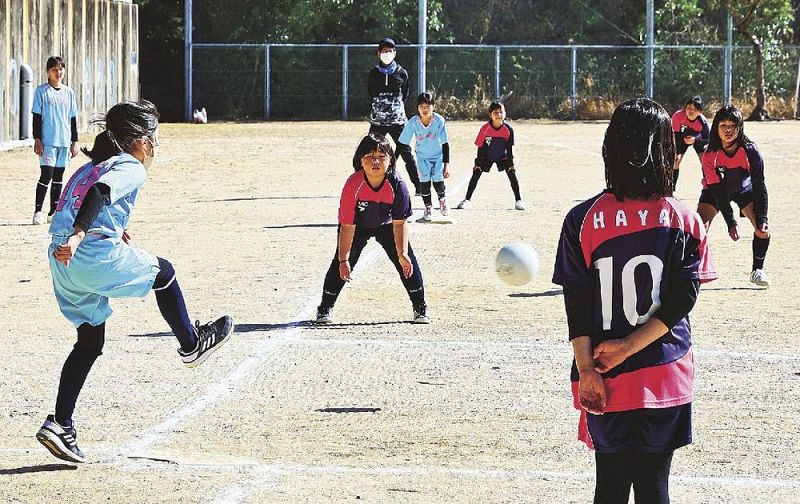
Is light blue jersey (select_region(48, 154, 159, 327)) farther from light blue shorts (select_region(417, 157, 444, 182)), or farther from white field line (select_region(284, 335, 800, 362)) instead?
light blue shorts (select_region(417, 157, 444, 182))

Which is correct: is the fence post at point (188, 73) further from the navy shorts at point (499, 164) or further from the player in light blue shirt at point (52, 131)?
the player in light blue shirt at point (52, 131)

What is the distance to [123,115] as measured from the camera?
21.7 feet

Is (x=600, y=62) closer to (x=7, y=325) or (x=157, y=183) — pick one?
(x=157, y=183)

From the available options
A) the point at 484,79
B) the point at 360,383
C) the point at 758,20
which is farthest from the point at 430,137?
the point at 758,20

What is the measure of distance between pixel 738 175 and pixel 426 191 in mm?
5889

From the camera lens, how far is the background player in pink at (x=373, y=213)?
10227 mm

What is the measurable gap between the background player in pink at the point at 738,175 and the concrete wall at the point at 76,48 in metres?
18.7

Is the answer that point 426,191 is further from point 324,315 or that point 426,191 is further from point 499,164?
point 324,315

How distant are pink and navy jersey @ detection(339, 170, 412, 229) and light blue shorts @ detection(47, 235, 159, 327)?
12.2ft

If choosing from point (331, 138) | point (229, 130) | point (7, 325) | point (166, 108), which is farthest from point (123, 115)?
point (166, 108)

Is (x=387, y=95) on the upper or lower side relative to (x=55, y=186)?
upper

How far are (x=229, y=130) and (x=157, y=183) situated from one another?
16230 mm

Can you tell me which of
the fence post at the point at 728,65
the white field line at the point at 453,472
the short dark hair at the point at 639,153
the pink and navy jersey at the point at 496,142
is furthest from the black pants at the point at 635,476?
the fence post at the point at 728,65

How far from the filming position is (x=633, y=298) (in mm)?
4512
